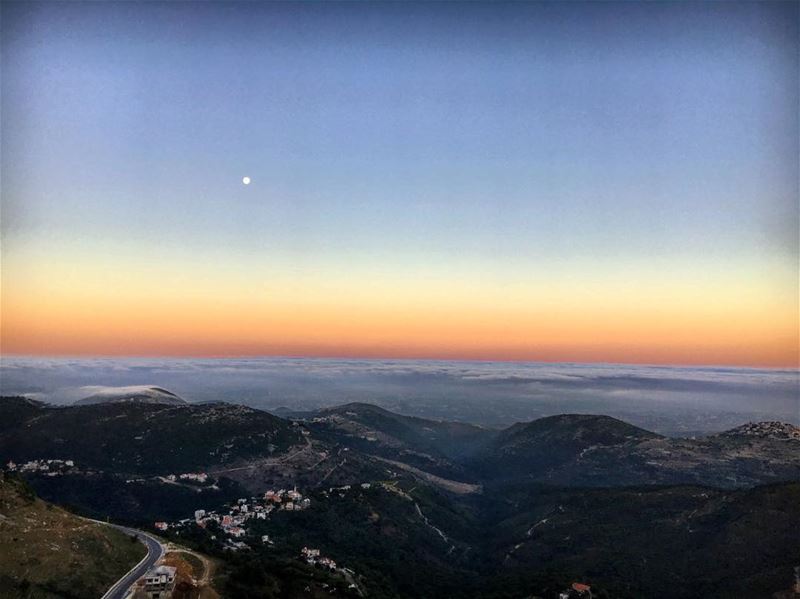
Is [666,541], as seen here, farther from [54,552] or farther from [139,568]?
[54,552]

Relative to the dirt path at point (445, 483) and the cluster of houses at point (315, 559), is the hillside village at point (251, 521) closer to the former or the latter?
the cluster of houses at point (315, 559)

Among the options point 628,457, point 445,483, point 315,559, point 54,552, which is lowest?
point 445,483

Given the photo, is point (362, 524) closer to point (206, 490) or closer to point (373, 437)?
point (206, 490)

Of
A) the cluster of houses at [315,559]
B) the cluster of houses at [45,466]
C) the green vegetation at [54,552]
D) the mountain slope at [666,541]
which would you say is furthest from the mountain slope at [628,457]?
the green vegetation at [54,552]

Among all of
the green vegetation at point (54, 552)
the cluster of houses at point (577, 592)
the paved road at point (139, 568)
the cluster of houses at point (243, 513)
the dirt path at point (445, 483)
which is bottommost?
the dirt path at point (445, 483)

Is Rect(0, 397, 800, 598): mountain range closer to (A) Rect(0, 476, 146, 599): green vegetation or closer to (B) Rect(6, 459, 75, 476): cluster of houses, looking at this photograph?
(B) Rect(6, 459, 75, 476): cluster of houses

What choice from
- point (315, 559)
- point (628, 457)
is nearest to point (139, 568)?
point (315, 559)

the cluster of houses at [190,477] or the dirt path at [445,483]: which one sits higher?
the cluster of houses at [190,477]

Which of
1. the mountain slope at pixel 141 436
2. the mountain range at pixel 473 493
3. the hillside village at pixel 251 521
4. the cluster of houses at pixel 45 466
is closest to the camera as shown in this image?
the hillside village at pixel 251 521

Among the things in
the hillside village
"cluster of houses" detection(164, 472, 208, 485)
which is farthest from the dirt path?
"cluster of houses" detection(164, 472, 208, 485)
